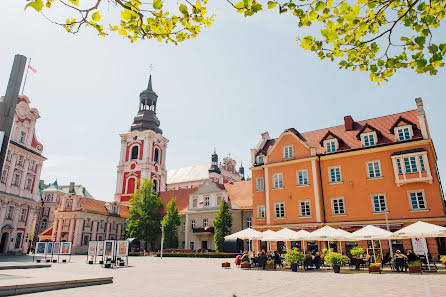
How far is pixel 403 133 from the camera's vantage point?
28.3 meters

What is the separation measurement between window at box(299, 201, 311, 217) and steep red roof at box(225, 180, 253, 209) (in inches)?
477

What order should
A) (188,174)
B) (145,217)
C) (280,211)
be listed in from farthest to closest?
(188,174) < (145,217) < (280,211)

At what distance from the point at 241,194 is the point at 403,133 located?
79.5 feet

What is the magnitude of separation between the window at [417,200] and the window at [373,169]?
10.5 ft

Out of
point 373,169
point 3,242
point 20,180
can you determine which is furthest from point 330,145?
point 3,242

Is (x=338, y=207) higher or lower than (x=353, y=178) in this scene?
lower

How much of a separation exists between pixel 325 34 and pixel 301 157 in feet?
90.5

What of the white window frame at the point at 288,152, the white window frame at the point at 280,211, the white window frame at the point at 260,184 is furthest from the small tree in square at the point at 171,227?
the white window frame at the point at 288,152

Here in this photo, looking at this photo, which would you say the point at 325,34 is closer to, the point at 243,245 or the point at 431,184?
the point at 431,184

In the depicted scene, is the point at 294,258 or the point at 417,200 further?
the point at 417,200

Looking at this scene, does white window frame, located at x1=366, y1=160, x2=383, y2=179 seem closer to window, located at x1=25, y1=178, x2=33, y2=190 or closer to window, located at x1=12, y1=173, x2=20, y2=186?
window, located at x1=12, y1=173, x2=20, y2=186

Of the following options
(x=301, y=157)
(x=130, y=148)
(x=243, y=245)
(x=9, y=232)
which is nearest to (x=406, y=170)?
(x=301, y=157)

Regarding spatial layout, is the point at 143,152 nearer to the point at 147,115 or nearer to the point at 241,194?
the point at 147,115

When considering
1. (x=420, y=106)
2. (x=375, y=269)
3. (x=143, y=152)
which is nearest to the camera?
(x=375, y=269)
